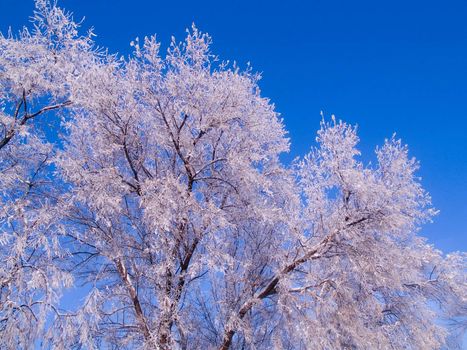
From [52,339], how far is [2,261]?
1.57 metres

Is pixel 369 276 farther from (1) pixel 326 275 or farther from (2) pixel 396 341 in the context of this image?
(2) pixel 396 341

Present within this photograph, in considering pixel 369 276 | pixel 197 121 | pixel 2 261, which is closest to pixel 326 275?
pixel 369 276

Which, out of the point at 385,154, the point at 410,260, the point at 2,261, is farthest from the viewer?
the point at 385,154

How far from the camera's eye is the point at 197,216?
9.41 meters

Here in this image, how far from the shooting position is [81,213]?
385 inches

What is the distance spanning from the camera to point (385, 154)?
10891 millimetres

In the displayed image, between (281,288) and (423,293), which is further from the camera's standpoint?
(423,293)

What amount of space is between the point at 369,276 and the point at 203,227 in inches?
159

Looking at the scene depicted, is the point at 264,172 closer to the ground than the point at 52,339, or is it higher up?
higher up

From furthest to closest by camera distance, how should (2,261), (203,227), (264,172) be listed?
(264,172)
(203,227)
(2,261)

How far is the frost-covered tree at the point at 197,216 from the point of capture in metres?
8.58

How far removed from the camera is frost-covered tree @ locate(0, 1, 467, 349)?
8.58 metres

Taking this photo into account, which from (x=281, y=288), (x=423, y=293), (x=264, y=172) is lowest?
(x=281, y=288)

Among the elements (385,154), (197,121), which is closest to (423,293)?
(385,154)
